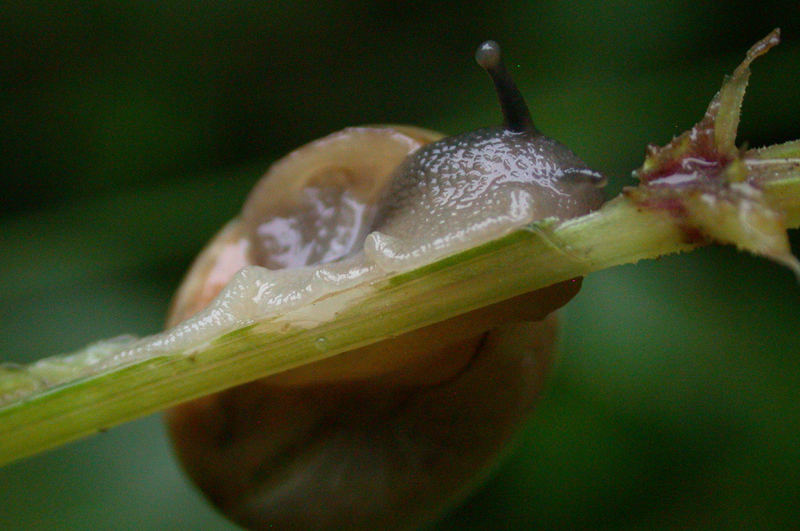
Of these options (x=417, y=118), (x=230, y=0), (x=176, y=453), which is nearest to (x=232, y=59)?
(x=230, y=0)

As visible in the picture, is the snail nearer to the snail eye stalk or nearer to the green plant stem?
→ the snail eye stalk

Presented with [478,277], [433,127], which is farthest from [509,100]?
[433,127]

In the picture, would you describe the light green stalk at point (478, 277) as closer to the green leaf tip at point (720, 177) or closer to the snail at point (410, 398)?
the green leaf tip at point (720, 177)

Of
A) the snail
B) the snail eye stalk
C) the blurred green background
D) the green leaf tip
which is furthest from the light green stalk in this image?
the blurred green background

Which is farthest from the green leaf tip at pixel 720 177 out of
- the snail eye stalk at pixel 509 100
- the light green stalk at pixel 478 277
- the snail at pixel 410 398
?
the snail eye stalk at pixel 509 100

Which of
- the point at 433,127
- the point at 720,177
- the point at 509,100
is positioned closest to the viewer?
the point at 720,177

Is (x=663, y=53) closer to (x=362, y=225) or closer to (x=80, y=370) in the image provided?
(x=362, y=225)

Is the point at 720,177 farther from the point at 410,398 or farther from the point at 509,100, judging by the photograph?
the point at 410,398
